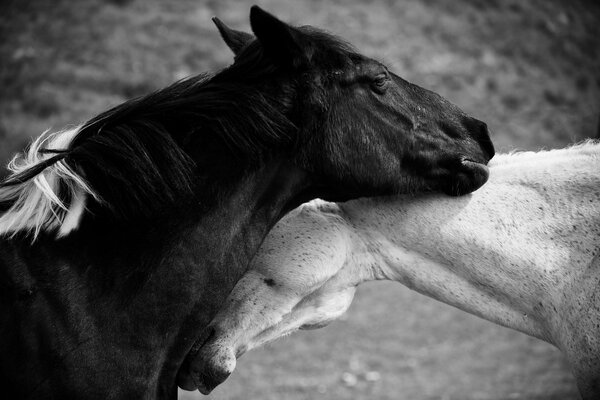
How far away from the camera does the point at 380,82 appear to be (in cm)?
288

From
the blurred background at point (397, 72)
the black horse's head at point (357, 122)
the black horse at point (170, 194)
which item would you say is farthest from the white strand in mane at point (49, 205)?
the blurred background at point (397, 72)

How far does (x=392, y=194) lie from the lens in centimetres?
293

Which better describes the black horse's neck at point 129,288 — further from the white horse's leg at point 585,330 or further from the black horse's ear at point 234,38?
the white horse's leg at point 585,330

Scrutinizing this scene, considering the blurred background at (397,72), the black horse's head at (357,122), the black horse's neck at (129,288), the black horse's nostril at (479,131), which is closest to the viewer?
the black horse's neck at (129,288)

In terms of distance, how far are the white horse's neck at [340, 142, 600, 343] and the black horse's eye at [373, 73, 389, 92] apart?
→ 561mm

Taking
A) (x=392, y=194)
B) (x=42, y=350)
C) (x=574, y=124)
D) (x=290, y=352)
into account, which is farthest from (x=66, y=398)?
(x=574, y=124)

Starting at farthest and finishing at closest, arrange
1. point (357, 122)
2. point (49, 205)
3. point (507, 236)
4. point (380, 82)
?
point (507, 236)
point (380, 82)
point (357, 122)
point (49, 205)

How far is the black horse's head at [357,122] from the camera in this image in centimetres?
272

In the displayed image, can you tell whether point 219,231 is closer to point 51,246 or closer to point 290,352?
point 51,246

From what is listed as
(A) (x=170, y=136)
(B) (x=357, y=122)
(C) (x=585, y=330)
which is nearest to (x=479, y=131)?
(B) (x=357, y=122)

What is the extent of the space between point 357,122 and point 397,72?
843cm

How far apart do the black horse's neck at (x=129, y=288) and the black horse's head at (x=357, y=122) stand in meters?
0.20

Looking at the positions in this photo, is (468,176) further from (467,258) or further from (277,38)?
(277,38)

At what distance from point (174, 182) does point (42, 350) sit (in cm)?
83
